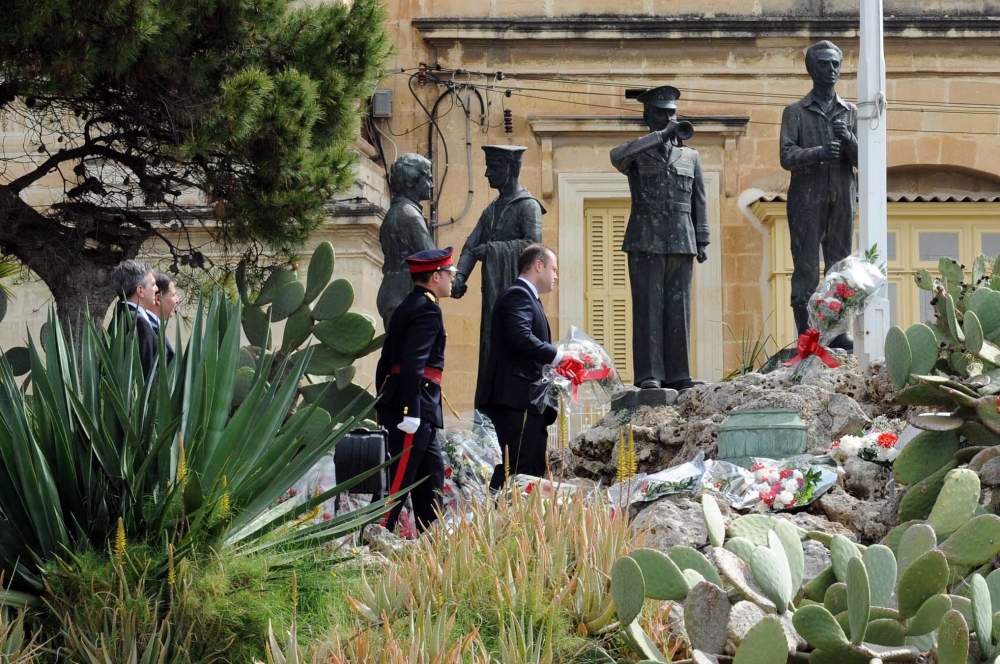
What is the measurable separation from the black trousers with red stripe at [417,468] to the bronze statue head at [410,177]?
3.02m

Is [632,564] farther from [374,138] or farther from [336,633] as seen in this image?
[374,138]

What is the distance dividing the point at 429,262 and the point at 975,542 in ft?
11.2

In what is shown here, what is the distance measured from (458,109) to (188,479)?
41.4 feet

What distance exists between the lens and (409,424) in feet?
23.2

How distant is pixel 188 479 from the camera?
4.64m

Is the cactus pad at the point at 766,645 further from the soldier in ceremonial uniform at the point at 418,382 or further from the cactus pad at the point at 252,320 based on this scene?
the cactus pad at the point at 252,320

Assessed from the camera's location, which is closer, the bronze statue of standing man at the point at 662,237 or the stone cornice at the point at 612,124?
the bronze statue of standing man at the point at 662,237

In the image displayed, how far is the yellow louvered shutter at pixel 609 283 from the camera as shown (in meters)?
16.8

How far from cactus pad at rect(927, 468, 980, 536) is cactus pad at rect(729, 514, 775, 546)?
1.65 ft

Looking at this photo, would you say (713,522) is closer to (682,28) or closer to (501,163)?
(501,163)

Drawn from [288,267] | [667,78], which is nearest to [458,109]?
[667,78]

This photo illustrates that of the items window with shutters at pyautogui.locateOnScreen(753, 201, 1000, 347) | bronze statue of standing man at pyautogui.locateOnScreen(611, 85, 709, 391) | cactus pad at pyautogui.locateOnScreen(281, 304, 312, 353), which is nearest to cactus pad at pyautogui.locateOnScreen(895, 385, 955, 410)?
bronze statue of standing man at pyautogui.locateOnScreen(611, 85, 709, 391)

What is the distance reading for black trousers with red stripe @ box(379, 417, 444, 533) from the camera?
280 inches

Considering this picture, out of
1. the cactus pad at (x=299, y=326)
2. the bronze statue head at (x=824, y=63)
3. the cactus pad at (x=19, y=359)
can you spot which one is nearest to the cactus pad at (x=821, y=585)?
the cactus pad at (x=299, y=326)
